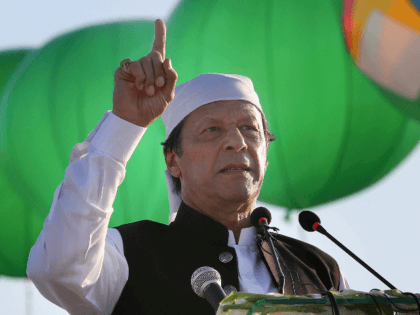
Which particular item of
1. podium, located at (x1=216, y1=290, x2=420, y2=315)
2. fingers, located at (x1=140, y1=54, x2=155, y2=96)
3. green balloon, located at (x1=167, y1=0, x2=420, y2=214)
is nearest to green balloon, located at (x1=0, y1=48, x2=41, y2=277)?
green balloon, located at (x1=167, y1=0, x2=420, y2=214)

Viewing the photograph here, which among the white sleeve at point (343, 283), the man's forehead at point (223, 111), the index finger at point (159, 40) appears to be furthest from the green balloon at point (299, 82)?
the index finger at point (159, 40)

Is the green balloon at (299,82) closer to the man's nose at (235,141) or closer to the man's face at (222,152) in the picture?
the man's face at (222,152)

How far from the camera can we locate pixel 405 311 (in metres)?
1.70

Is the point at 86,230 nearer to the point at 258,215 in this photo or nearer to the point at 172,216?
the point at 258,215

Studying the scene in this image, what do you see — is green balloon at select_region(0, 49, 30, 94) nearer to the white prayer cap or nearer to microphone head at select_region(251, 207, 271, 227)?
the white prayer cap

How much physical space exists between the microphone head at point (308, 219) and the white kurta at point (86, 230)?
0.75 meters

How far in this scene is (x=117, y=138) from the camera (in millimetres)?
2492

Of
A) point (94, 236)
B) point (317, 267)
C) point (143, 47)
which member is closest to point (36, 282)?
point (94, 236)

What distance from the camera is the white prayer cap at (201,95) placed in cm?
331

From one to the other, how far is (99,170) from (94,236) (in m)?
0.26

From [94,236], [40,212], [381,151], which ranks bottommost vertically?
[40,212]

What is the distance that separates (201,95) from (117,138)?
3.08 ft

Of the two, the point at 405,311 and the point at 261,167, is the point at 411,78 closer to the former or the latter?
the point at 261,167

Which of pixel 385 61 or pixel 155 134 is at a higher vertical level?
pixel 385 61
